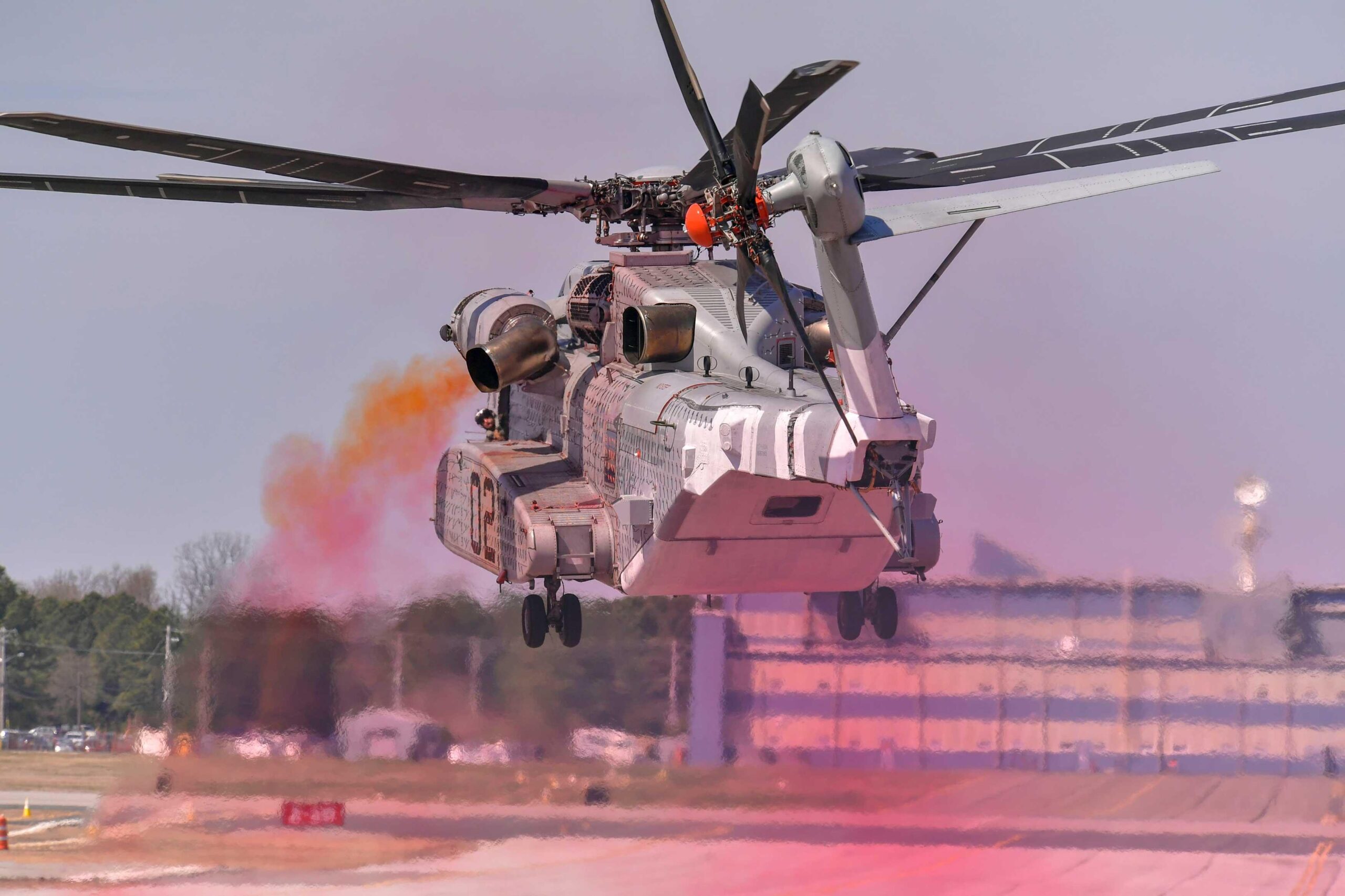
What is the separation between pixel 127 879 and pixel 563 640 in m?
10.6

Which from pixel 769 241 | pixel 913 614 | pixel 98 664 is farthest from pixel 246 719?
pixel 769 241

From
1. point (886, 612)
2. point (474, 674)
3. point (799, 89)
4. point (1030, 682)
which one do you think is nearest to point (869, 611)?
point (886, 612)

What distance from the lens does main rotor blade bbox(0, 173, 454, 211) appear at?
30.5m

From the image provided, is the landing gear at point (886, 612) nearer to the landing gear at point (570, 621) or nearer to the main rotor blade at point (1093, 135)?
the landing gear at point (570, 621)

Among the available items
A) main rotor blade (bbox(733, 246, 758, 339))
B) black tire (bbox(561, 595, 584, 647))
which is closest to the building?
black tire (bbox(561, 595, 584, 647))

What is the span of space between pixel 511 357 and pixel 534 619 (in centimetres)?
434

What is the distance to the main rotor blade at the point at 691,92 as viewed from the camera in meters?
23.7

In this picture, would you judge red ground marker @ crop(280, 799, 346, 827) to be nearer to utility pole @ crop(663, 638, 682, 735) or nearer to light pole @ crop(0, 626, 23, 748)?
utility pole @ crop(663, 638, 682, 735)

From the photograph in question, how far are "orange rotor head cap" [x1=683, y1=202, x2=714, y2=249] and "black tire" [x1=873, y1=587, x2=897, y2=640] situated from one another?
37.3 feet

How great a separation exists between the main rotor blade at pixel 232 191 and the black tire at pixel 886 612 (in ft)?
30.5

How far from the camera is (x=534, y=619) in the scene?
3375cm

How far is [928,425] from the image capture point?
81.7 feet

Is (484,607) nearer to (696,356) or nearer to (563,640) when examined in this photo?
(563,640)

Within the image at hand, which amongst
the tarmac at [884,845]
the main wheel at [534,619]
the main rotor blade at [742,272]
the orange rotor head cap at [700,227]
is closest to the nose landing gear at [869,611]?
the tarmac at [884,845]
